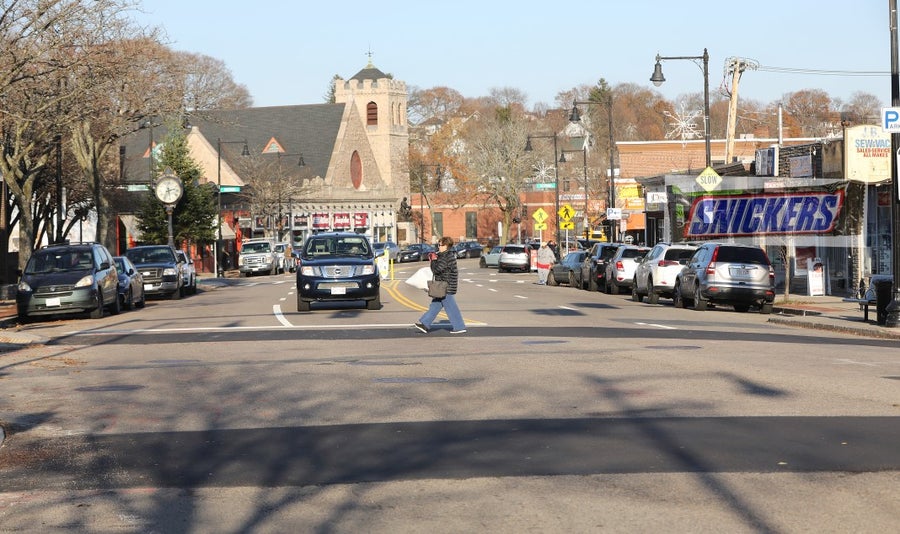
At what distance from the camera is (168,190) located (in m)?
51.2

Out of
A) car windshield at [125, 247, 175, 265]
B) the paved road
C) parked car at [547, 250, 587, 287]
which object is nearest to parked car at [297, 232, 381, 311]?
the paved road

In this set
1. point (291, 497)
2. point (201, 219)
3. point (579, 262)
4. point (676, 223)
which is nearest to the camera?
point (291, 497)

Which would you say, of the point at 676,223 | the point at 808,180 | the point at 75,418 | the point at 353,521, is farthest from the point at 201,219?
the point at 353,521

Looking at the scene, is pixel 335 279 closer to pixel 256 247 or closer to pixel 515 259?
pixel 515 259

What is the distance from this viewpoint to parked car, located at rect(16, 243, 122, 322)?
27797 millimetres

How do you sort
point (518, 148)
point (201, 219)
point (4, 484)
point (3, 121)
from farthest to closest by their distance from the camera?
point (518, 148), point (201, 219), point (3, 121), point (4, 484)

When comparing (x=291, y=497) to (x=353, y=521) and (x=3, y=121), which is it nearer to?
(x=353, y=521)

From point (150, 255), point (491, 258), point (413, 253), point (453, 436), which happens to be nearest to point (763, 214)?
point (150, 255)

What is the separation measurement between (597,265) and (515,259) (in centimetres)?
2617

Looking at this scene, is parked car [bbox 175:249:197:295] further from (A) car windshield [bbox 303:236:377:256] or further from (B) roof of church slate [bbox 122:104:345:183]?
(B) roof of church slate [bbox 122:104:345:183]

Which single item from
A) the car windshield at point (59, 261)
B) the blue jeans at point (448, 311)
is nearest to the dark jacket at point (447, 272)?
the blue jeans at point (448, 311)

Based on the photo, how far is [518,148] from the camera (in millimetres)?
104938

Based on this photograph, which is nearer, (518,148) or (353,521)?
(353,521)

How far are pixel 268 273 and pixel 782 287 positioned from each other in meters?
39.9
